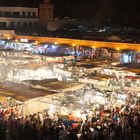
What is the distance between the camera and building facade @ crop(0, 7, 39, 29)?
35.0m

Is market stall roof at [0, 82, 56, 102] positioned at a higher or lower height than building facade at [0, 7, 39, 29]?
lower

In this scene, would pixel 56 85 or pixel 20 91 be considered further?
pixel 56 85

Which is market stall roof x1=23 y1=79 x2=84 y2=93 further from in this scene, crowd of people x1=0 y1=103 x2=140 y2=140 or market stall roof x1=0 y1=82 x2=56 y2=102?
crowd of people x1=0 y1=103 x2=140 y2=140

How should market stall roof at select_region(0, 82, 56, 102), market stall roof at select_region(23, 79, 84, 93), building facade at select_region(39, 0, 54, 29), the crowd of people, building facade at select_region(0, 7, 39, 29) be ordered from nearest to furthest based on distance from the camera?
the crowd of people
market stall roof at select_region(0, 82, 56, 102)
market stall roof at select_region(23, 79, 84, 93)
building facade at select_region(0, 7, 39, 29)
building facade at select_region(39, 0, 54, 29)

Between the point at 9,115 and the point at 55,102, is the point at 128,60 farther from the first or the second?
the point at 9,115

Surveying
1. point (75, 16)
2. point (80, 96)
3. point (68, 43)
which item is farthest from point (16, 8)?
point (80, 96)

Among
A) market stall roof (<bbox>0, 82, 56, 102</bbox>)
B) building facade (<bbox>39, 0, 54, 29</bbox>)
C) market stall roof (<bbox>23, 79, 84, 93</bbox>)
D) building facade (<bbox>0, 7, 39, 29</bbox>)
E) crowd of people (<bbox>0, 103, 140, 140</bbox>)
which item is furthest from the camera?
building facade (<bbox>39, 0, 54, 29</bbox>)

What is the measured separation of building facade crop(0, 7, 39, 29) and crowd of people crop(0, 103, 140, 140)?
88.4 ft

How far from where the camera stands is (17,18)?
35688 millimetres

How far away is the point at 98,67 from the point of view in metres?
14.7

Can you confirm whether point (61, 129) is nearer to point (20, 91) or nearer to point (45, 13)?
point (20, 91)

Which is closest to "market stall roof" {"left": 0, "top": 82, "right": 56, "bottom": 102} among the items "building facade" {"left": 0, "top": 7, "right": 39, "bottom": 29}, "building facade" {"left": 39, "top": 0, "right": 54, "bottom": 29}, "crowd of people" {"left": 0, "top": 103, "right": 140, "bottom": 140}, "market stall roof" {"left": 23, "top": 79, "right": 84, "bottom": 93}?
"market stall roof" {"left": 23, "top": 79, "right": 84, "bottom": 93}

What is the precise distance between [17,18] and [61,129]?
29053 mm

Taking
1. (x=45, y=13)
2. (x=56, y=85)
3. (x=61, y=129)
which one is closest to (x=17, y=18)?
(x=45, y=13)
